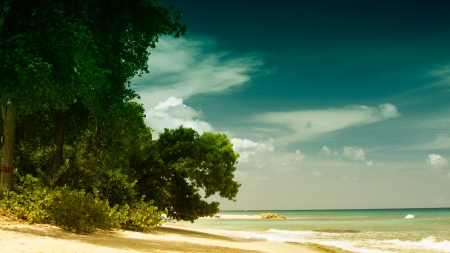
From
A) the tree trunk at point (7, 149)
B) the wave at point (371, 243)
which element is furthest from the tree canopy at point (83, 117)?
the wave at point (371, 243)

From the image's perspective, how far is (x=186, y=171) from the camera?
24.7 m

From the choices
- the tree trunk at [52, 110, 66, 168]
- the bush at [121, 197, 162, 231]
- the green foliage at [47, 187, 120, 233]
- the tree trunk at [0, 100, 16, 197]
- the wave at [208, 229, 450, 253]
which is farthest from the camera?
the wave at [208, 229, 450, 253]

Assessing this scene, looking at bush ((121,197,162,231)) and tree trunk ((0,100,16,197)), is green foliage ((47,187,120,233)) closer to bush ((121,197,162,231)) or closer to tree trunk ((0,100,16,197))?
tree trunk ((0,100,16,197))

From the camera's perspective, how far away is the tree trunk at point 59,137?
18.8 metres

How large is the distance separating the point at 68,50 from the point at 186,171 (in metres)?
12.9

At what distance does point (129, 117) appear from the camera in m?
19.3

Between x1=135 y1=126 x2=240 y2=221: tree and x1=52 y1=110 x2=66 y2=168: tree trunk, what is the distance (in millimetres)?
7179

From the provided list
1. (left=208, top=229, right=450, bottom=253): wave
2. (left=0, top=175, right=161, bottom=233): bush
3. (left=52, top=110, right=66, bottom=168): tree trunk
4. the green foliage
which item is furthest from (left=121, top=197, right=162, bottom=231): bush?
(left=208, top=229, right=450, bottom=253): wave

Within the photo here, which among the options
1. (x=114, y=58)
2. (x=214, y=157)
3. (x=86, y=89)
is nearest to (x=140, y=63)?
(x=114, y=58)

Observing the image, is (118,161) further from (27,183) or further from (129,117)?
(27,183)

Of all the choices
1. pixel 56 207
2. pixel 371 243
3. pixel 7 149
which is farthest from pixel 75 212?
pixel 371 243

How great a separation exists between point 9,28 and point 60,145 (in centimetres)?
606

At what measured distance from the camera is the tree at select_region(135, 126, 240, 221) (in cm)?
2519

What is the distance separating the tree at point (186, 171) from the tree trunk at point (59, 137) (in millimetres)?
7179
